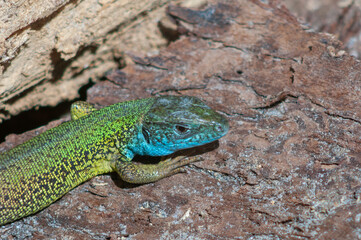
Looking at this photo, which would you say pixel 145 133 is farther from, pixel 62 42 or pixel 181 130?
pixel 62 42

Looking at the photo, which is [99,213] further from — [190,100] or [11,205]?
[190,100]

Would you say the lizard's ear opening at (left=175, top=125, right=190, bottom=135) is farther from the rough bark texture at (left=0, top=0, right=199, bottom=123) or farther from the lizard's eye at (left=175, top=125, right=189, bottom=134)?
the rough bark texture at (left=0, top=0, right=199, bottom=123)

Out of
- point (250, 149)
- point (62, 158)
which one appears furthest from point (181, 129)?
point (62, 158)

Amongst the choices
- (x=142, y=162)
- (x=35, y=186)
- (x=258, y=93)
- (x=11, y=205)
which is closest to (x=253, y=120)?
(x=258, y=93)

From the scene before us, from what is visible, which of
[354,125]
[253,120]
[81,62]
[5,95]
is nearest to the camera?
[354,125]

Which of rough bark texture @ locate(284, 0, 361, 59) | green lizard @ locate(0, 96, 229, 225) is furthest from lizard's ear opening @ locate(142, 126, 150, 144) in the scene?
rough bark texture @ locate(284, 0, 361, 59)

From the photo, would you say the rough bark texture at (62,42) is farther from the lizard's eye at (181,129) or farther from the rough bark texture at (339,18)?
the rough bark texture at (339,18)

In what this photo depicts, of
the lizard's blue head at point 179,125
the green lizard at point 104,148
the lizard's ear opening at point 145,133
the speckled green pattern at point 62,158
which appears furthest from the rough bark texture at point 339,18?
the speckled green pattern at point 62,158
